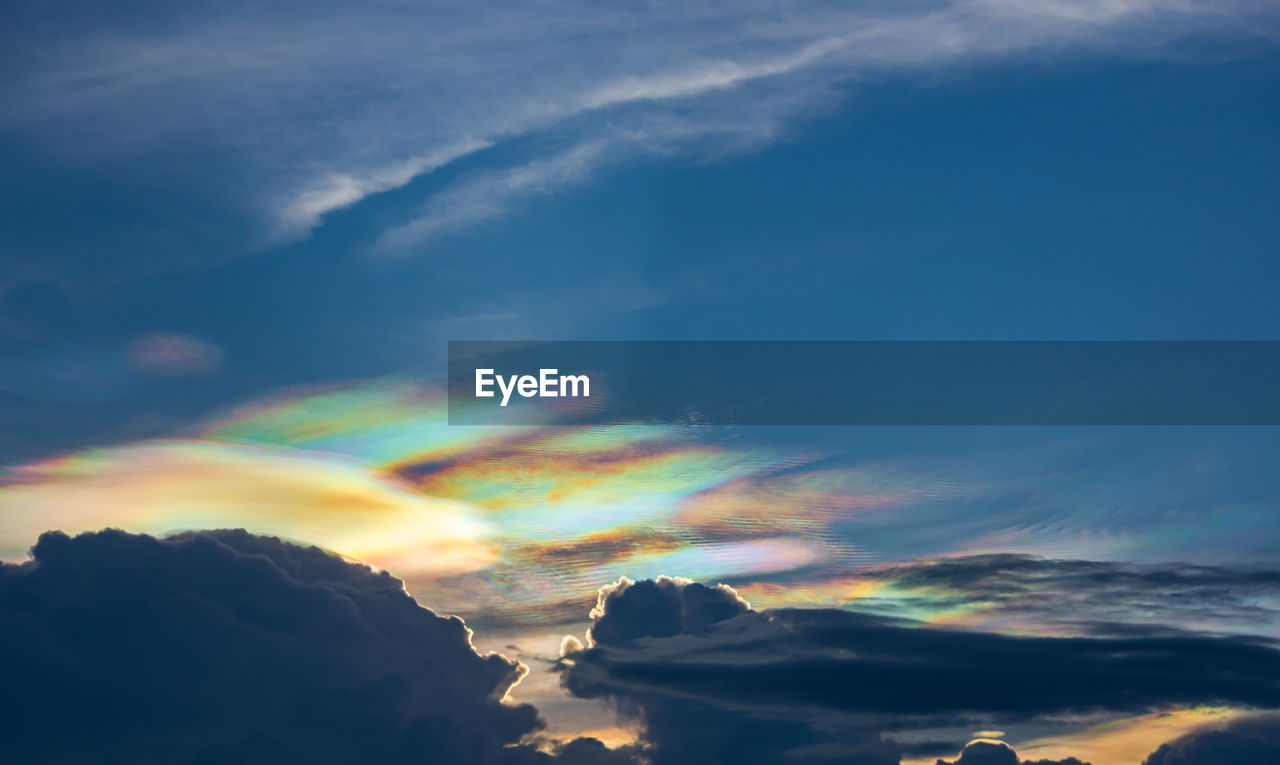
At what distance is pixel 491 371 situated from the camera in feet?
382

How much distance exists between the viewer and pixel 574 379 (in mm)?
116500

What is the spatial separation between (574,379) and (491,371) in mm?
12993
